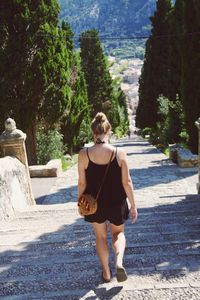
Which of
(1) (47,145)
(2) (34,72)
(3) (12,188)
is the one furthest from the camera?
(1) (47,145)

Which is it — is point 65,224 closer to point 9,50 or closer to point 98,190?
point 98,190

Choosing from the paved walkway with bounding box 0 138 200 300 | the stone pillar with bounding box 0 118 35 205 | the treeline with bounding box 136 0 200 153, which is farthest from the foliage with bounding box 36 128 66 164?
the paved walkway with bounding box 0 138 200 300

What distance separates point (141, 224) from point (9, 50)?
1044cm

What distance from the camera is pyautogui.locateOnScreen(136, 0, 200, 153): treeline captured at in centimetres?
1373

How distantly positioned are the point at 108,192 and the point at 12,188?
4.44 metres

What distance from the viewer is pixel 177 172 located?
13836 mm

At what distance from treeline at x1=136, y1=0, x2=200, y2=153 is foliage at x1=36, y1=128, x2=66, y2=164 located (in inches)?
211

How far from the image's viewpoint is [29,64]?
1470 centimetres

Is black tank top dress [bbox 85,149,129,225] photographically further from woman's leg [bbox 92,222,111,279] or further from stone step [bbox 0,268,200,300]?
stone step [bbox 0,268,200,300]

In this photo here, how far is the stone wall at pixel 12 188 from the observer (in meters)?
6.86

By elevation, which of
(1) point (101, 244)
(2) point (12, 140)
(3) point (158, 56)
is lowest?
(1) point (101, 244)

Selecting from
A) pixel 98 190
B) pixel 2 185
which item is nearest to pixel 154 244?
pixel 98 190

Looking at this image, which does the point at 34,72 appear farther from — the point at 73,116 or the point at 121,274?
the point at 121,274

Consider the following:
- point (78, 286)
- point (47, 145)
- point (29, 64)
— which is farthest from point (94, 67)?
point (78, 286)
